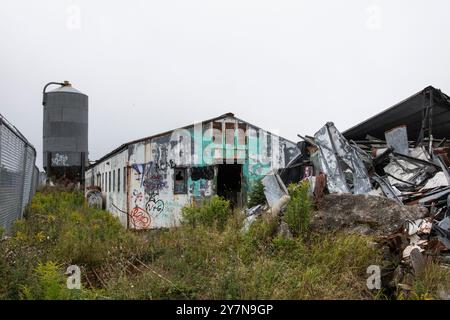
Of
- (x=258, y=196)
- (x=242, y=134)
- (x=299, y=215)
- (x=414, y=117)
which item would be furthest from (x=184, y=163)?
(x=299, y=215)

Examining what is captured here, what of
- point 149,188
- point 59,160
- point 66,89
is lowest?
point 149,188

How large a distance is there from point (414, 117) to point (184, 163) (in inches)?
310

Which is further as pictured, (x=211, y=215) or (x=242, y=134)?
(x=242, y=134)

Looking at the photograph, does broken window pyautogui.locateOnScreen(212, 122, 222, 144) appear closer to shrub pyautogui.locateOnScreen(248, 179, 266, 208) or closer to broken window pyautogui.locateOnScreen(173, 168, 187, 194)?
broken window pyautogui.locateOnScreen(173, 168, 187, 194)

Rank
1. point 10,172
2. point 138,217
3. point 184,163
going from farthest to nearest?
point 184,163, point 138,217, point 10,172

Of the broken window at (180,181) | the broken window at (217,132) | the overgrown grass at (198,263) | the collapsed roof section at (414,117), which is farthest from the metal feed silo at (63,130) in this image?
the collapsed roof section at (414,117)

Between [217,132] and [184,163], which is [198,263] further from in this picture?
[217,132]

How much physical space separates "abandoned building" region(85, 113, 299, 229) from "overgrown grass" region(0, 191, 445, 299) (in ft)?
19.2

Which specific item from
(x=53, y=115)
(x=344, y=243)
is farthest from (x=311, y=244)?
(x=53, y=115)

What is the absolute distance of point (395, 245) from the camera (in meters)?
5.22

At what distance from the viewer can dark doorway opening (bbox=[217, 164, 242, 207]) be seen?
54.9 ft

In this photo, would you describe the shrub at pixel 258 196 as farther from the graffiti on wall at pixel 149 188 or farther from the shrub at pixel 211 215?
the graffiti on wall at pixel 149 188

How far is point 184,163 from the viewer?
552 inches

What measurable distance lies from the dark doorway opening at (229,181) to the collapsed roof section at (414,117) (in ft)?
23.1
